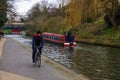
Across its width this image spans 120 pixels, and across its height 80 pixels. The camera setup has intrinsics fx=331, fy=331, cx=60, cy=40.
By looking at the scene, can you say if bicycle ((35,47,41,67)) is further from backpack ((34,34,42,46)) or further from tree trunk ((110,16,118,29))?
tree trunk ((110,16,118,29))

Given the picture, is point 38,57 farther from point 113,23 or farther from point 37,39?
point 113,23

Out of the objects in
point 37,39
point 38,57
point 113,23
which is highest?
point 113,23

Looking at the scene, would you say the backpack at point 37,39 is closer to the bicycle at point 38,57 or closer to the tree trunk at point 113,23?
the bicycle at point 38,57

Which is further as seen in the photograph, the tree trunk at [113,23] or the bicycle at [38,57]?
the tree trunk at [113,23]

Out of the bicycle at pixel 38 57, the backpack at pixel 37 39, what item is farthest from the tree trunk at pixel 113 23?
the bicycle at pixel 38 57

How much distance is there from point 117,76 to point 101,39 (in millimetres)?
31209

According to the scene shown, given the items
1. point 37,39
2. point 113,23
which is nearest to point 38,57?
point 37,39

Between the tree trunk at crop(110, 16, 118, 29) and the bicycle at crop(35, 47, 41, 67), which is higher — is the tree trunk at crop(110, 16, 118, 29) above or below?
above

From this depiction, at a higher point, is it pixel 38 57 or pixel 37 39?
pixel 37 39

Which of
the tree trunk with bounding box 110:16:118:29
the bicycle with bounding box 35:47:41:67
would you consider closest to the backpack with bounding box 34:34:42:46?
the bicycle with bounding box 35:47:41:67

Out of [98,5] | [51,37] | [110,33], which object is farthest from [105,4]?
[51,37]

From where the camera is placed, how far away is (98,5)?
47062 millimetres

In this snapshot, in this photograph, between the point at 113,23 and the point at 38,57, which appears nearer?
the point at 38,57

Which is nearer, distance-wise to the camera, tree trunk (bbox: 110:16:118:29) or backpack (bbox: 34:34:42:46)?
backpack (bbox: 34:34:42:46)
